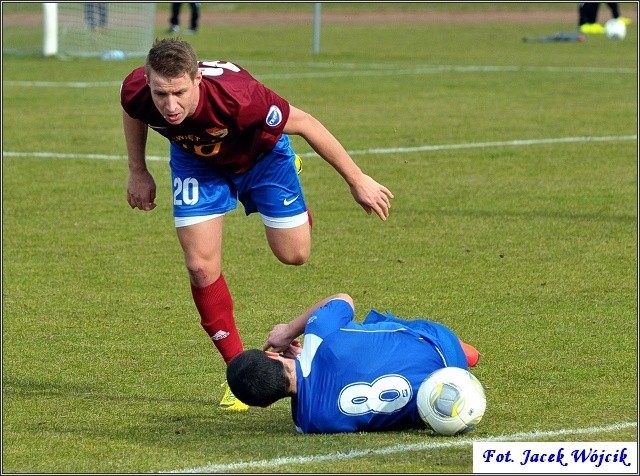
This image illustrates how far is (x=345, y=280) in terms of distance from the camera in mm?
9039

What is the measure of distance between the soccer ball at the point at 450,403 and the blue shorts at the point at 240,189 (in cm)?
152

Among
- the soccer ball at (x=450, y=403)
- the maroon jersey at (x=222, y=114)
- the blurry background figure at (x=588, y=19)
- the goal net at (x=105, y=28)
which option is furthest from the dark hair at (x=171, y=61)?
the blurry background figure at (x=588, y=19)

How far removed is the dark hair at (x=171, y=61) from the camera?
5855 millimetres

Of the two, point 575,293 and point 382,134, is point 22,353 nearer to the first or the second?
point 575,293

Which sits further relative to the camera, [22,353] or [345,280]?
[345,280]

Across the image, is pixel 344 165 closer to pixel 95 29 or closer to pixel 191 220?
pixel 191 220

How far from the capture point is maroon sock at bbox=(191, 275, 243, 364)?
6566mm

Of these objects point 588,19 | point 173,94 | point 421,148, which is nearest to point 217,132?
point 173,94

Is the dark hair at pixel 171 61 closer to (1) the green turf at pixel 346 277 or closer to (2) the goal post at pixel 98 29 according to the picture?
(1) the green turf at pixel 346 277

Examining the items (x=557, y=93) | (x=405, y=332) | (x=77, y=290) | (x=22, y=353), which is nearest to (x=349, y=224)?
(x=77, y=290)

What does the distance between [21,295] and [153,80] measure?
3183mm

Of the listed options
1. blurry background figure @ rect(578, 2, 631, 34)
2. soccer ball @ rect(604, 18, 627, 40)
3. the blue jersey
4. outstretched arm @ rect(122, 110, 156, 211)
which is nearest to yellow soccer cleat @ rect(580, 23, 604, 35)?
blurry background figure @ rect(578, 2, 631, 34)

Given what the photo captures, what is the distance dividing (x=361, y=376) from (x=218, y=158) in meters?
1.49

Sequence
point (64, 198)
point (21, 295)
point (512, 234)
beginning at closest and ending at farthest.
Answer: point (21, 295), point (512, 234), point (64, 198)
